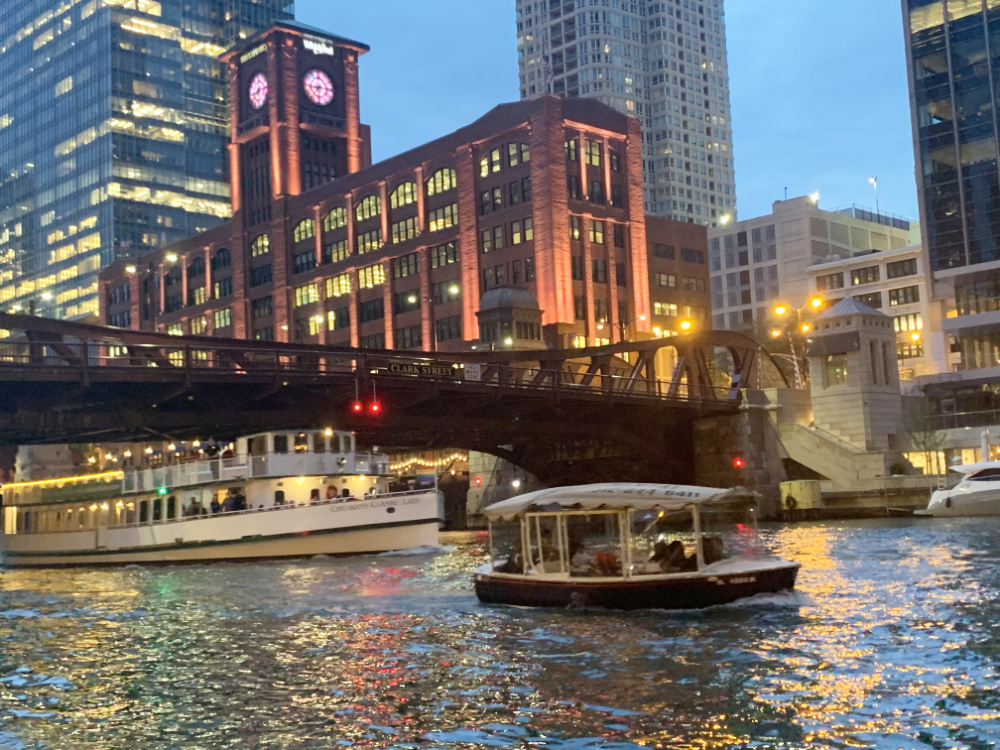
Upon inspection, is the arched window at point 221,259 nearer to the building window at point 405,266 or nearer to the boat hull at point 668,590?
the building window at point 405,266

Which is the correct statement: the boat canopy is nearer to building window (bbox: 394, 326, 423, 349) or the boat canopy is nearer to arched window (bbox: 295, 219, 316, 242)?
building window (bbox: 394, 326, 423, 349)

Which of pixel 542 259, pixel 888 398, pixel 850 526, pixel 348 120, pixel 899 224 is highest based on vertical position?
pixel 348 120

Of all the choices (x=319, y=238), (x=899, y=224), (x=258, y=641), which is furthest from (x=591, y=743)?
A: (x=899, y=224)

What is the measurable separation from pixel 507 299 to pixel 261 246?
2084 inches

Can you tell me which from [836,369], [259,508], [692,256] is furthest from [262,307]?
[259,508]

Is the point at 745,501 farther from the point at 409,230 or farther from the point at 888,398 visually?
the point at 409,230

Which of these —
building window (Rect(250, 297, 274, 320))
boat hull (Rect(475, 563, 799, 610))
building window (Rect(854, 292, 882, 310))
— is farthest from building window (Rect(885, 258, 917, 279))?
boat hull (Rect(475, 563, 799, 610))

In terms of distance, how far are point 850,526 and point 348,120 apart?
4511 inches

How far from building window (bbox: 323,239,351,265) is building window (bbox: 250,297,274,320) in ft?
40.1

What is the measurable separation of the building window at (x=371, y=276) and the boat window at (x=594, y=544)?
104 metres

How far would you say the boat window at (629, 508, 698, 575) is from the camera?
2664 centimetres

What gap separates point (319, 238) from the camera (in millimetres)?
139375

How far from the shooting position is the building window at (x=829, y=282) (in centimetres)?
15162

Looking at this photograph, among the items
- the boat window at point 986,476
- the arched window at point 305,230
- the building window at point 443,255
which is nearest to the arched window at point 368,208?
the arched window at point 305,230
